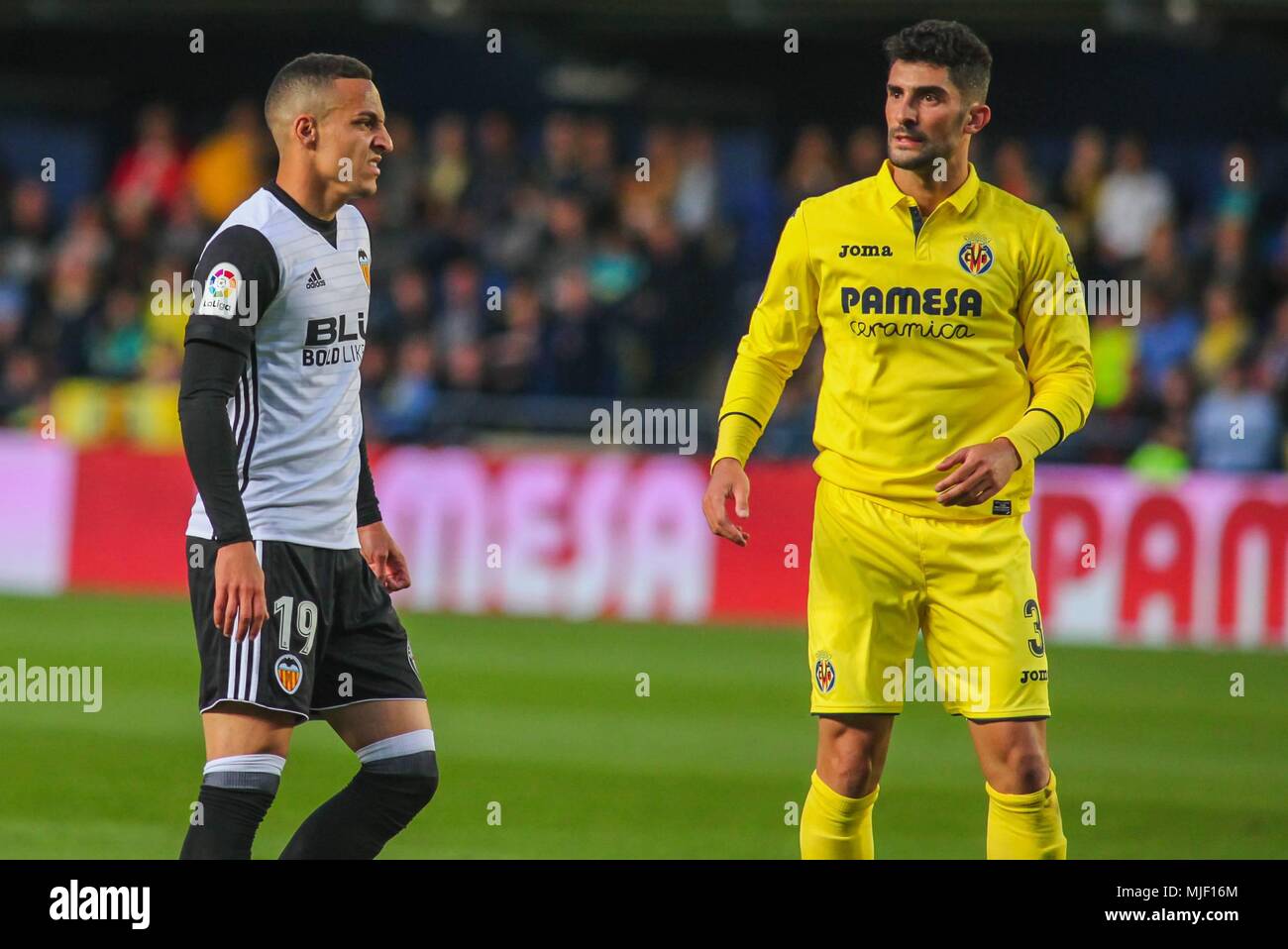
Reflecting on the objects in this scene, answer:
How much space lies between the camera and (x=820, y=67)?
2061 cm

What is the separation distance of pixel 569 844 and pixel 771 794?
137 cm

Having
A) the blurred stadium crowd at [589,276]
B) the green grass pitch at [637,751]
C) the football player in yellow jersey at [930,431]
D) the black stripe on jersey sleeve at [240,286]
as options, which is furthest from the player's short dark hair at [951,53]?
the blurred stadium crowd at [589,276]

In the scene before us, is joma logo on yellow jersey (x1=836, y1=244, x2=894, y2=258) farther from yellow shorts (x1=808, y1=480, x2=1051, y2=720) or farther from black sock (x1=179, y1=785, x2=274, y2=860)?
black sock (x1=179, y1=785, x2=274, y2=860)

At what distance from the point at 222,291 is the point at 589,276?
12757 millimetres

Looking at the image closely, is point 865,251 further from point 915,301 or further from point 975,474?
point 975,474

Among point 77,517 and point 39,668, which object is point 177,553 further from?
point 39,668

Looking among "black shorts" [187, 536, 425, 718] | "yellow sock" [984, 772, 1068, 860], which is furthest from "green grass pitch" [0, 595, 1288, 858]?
"black shorts" [187, 536, 425, 718]

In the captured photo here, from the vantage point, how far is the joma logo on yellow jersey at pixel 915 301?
17.5ft

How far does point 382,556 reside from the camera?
17.9ft

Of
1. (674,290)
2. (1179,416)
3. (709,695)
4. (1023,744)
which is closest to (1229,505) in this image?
(1179,416)

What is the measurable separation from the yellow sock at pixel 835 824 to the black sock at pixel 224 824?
1512 mm

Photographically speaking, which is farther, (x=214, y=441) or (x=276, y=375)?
(x=276, y=375)
